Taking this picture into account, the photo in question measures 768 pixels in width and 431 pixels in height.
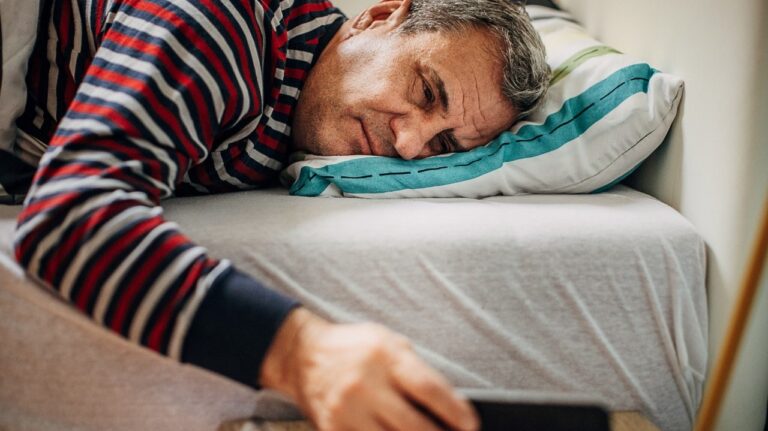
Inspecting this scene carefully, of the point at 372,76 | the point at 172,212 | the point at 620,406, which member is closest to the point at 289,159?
the point at 372,76

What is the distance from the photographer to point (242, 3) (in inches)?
32.1

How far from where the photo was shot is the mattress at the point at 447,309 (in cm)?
69

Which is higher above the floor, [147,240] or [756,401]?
[147,240]

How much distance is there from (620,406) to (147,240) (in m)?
0.59

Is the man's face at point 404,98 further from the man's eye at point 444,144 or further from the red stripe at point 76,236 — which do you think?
the red stripe at point 76,236

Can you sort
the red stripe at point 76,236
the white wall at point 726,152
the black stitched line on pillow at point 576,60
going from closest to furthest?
the red stripe at point 76,236 → the white wall at point 726,152 → the black stitched line on pillow at point 576,60

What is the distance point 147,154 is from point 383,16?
0.60 m

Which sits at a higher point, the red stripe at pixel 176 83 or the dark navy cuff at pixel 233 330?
the red stripe at pixel 176 83

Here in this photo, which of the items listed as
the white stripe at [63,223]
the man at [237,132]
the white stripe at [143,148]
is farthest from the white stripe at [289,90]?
the white stripe at [63,223]

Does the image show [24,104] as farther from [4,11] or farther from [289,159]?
[289,159]

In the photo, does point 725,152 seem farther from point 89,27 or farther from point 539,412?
point 89,27

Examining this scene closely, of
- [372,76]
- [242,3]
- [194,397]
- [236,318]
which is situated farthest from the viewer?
[372,76]

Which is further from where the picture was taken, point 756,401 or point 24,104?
point 24,104

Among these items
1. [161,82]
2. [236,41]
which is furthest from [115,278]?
[236,41]
